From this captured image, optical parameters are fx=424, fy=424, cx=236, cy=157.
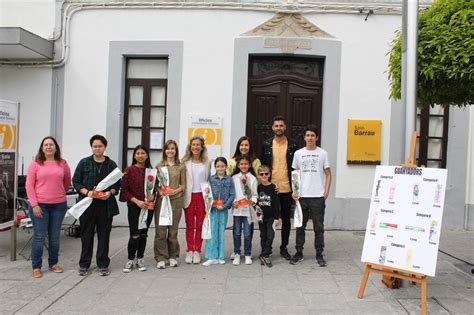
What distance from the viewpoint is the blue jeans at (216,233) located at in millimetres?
5941

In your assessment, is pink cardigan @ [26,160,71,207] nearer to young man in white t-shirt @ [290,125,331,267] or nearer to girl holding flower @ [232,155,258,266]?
girl holding flower @ [232,155,258,266]

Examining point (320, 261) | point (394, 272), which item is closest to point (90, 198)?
point (320, 261)

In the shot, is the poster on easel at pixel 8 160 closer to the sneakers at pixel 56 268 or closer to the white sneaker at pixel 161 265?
the sneakers at pixel 56 268

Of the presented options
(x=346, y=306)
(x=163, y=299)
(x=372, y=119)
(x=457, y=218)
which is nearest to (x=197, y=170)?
(x=163, y=299)

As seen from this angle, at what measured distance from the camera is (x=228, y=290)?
494 centimetres

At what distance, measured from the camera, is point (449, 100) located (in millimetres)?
5145

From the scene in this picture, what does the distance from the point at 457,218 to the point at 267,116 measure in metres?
4.23

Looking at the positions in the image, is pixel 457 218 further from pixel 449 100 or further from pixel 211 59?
pixel 211 59

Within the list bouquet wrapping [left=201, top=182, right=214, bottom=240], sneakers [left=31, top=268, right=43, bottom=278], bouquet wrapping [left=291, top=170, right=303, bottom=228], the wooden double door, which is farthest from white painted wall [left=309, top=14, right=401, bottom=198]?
sneakers [left=31, top=268, right=43, bottom=278]

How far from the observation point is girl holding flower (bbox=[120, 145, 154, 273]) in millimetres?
5578

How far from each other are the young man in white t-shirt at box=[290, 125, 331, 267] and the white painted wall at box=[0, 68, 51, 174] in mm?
5470

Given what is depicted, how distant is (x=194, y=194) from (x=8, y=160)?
2791mm

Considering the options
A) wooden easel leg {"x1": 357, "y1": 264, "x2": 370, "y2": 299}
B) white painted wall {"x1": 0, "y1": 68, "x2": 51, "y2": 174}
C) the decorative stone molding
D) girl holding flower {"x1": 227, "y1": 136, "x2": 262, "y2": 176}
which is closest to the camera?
wooden easel leg {"x1": 357, "y1": 264, "x2": 370, "y2": 299}

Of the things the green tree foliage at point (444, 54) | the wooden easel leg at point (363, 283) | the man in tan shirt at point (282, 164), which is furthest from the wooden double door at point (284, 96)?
the wooden easel leg at point (363, 283)
